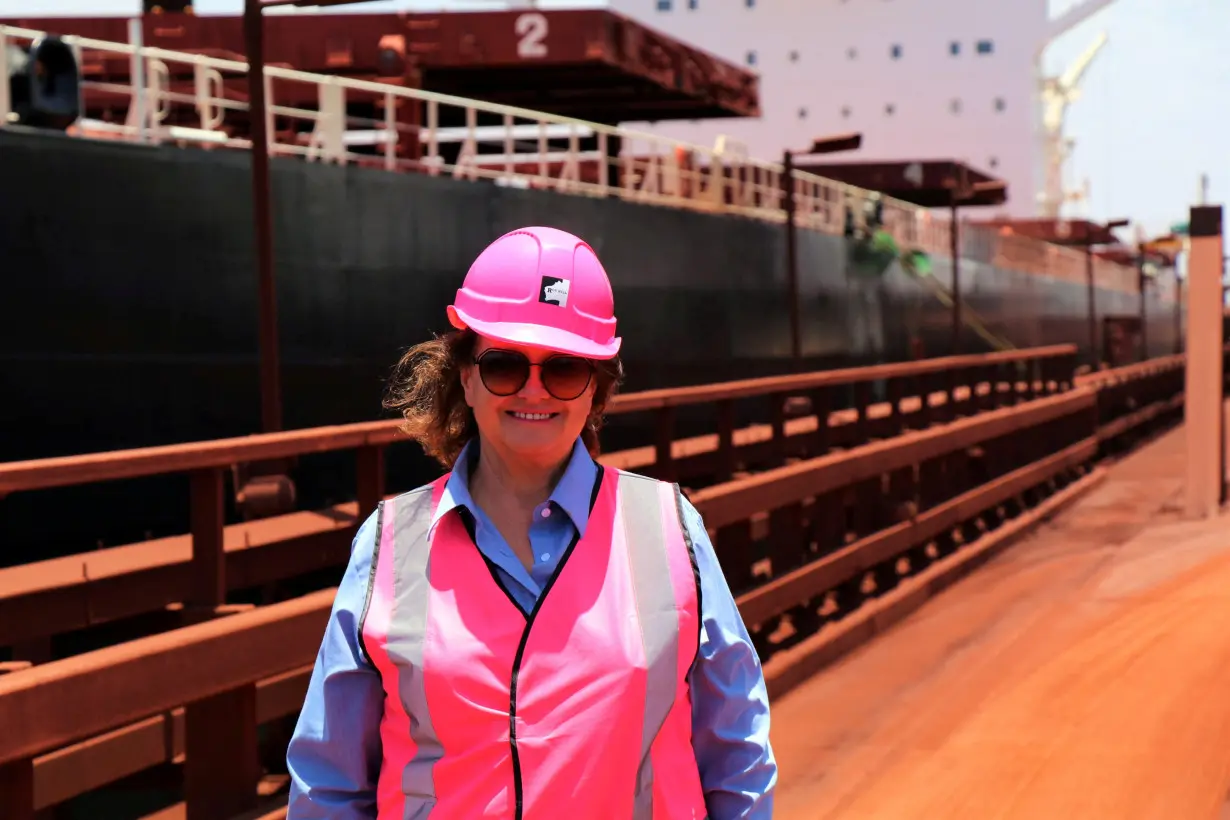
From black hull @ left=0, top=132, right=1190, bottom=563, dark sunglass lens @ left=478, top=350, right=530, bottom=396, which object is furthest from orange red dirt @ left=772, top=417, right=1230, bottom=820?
black hull @ left=0, top=132, right=1190, bottom=563

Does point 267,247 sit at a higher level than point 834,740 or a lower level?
higher

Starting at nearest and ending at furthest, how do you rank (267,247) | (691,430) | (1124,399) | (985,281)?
(267,247) < (691,430) < (1124,399) < (985,281)

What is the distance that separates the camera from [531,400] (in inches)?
89.4

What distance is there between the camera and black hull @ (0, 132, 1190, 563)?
1020 centimetres

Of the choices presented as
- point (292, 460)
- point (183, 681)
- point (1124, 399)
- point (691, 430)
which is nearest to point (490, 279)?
point (183, 681)

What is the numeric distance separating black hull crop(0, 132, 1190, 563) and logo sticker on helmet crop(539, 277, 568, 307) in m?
8.07

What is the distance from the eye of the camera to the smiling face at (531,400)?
2.25m

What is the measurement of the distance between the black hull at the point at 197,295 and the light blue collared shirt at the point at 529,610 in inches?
311

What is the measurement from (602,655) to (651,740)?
0.53ft

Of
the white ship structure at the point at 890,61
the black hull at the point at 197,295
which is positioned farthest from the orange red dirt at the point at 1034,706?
the white ship structure at the point at 890,61

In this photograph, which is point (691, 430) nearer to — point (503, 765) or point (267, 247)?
point (267, 247)

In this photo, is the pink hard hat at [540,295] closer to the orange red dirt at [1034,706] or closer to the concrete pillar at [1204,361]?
the orange red dirt at [1034,706]

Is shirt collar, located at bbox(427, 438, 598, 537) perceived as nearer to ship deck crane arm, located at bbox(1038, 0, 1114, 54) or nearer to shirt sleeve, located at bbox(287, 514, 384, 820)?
shirt sleeve, located at bbox(287, 514, 384, 820)

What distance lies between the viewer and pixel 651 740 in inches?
86.7
